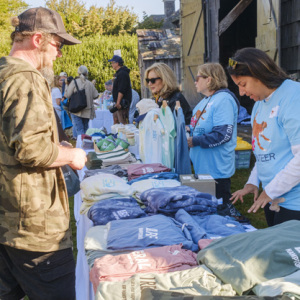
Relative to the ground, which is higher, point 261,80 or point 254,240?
point 261,80

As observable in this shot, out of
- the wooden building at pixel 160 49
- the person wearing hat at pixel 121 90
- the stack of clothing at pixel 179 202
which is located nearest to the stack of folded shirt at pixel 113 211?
the stack of clothing at pixel 179 202

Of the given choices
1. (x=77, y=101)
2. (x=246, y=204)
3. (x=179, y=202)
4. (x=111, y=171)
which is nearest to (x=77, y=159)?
(x=179, y=202)

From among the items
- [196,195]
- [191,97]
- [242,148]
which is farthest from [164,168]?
[191,97]

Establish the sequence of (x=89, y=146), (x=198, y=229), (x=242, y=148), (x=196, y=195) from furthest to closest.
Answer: (x=242, y=148), (x=89, y=146), (x=196, y=195), (x=198, y=229)

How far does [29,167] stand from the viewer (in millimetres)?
1719

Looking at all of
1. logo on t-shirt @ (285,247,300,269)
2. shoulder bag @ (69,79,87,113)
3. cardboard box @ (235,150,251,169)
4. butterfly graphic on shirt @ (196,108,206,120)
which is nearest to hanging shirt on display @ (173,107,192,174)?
butterfly graphic on shirt @ (196,108,206,120)

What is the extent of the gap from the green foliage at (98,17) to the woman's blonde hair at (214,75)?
30.0m

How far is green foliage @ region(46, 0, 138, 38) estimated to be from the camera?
1276 inches

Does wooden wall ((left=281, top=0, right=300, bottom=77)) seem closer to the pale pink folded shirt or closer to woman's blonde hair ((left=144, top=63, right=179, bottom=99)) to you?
woman's blonde hair ((left=144, top=63, right=179, bottom=99))

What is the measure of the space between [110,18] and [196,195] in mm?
33767

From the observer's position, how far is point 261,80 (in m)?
2.24

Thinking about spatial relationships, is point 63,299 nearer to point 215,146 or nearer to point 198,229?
point 198,229

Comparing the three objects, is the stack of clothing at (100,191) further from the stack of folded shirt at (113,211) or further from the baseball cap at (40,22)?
the baseball cap at (40,22)

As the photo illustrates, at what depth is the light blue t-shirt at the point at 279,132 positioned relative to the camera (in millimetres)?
2084
